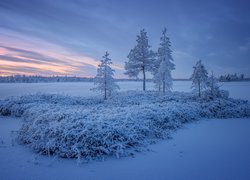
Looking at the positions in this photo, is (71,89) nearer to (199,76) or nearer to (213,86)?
(199,76)

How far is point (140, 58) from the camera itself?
1356 inches

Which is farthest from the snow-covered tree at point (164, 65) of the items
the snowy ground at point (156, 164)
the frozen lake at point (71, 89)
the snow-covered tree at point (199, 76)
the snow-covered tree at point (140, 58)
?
the snowy ground at point (156, 164)

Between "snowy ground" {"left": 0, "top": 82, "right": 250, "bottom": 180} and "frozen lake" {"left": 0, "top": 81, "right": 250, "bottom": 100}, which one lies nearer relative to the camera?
"snowy ground" {"left": 0, "top": 82, "right": 250, "bottom": 180}

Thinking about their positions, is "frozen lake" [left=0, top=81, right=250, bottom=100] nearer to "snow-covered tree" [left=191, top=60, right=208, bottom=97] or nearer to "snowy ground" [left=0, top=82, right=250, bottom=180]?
"snow-covered tree" [left=191, top=60, right=208, bottom=97]

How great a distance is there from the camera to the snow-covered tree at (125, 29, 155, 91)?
113 feet

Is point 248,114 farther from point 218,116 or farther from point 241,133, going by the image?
point 241,133

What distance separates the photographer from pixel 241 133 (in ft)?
33.2

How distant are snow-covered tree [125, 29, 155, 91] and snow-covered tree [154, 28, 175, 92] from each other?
156cm

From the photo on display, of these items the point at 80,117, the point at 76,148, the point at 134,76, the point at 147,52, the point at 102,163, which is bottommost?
the point at 102,163

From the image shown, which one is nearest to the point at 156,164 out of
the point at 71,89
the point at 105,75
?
the point at 105,75

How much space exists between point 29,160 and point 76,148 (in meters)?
1.67

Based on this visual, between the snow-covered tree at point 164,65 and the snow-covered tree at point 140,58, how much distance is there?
61.6 inches

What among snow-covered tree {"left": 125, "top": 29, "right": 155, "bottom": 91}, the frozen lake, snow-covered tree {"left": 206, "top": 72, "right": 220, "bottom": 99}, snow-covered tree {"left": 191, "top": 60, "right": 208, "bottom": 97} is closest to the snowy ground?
snow-covered tree {"left": 206, "top": 72, "right": 220, "bottom": 99}

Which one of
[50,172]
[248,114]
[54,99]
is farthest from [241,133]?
[54,99]
